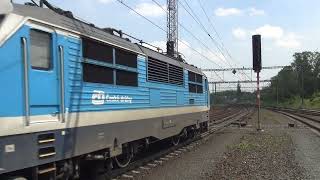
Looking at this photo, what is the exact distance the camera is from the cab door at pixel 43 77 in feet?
24.1

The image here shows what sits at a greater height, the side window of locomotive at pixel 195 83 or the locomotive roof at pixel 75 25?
the locomotive roof at pixel 75 25

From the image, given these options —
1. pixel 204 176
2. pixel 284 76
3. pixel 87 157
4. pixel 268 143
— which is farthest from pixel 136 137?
pixel 284 76

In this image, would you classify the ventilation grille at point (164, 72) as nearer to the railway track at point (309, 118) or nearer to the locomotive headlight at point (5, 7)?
the locomotive headlight at point (5, 7)

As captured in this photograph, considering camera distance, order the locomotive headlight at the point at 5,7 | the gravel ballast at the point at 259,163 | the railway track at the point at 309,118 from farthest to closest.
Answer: the railway track at the point at 309,118 < the gravel ballast at the point at 259,163 < the locomotive headlight at the point at 5,7

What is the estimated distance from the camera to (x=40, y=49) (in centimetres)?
764

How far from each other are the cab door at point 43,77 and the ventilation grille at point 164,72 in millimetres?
5361

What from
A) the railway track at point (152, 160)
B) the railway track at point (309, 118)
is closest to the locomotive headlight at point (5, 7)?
the railway track at point (152, 160)

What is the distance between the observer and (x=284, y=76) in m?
136

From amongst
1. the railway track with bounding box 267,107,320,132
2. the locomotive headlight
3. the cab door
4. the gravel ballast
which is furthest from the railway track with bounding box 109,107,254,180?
the railway track with bounding box 267,107,320,132

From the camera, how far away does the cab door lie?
289 inches

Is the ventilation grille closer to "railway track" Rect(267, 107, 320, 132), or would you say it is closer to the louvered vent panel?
the louvered vent panel

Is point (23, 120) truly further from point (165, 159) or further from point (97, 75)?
point (165, 159)

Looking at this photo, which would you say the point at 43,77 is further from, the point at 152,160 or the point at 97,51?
the point at 152,160

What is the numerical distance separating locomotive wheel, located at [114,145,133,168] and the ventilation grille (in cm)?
197
